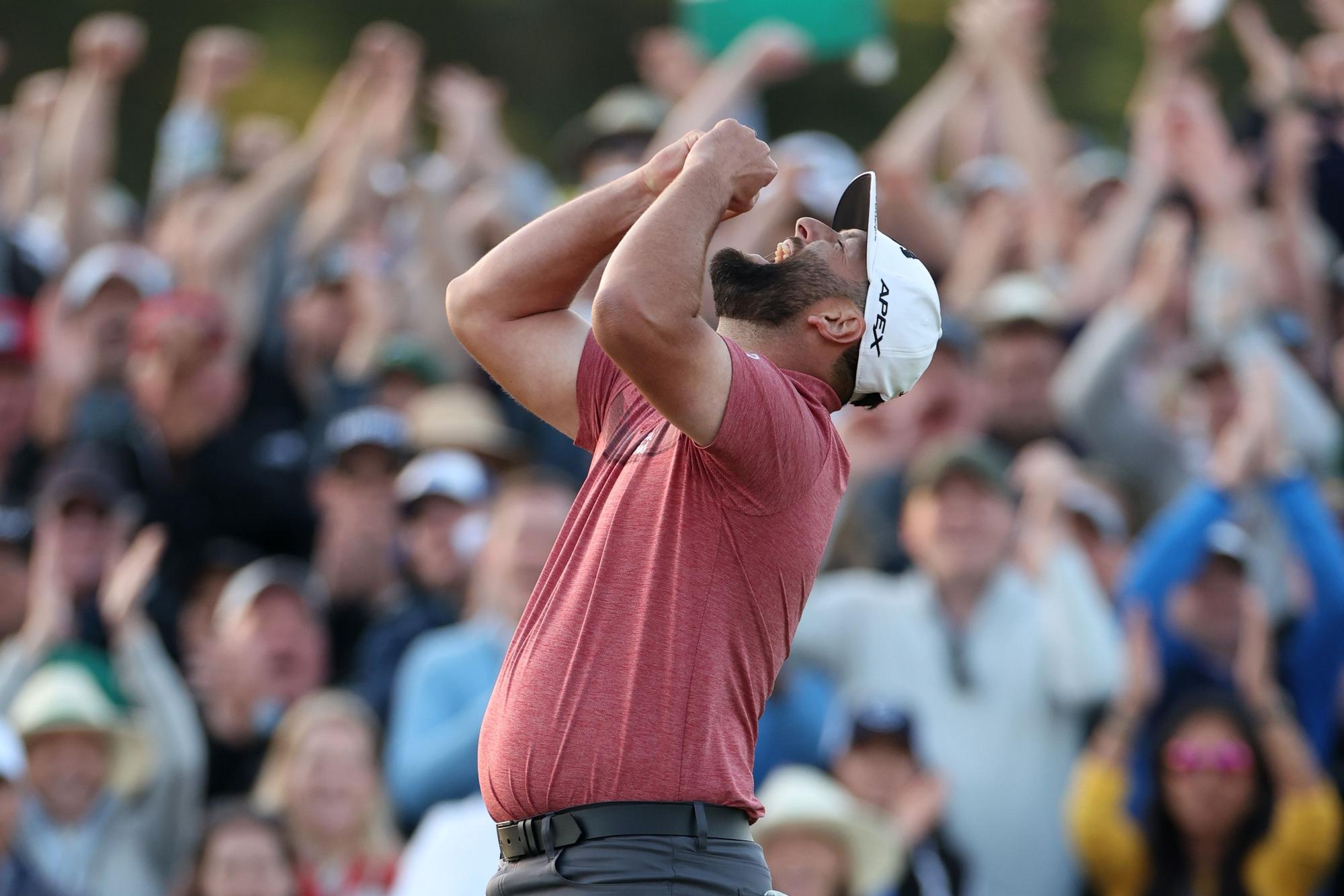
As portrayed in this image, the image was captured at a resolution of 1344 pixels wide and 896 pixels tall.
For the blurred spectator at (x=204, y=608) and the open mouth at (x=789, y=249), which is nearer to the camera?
the open mouth at (x=789, y=249)

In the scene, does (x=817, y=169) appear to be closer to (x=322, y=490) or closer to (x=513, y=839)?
(x=322, y=490)

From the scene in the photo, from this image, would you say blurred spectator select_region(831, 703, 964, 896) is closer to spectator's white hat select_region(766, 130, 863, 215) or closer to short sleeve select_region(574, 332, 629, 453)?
spectator's white hat select_region(766, 130, 863, 215)

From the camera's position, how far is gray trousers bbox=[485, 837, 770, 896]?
11.7 feet

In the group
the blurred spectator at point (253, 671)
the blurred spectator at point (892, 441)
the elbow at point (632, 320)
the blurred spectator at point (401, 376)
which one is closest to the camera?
the elbow at point (632, 320)

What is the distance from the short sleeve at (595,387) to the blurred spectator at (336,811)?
2.68m

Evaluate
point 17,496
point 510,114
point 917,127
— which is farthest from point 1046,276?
point 510,114

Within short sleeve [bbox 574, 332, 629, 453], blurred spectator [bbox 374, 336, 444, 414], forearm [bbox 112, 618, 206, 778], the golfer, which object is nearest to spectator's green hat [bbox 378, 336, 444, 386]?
blurred spectator [bbox 374, 336, 444, 414]

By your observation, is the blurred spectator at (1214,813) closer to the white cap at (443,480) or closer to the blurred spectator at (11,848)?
the white cap at (443,480)

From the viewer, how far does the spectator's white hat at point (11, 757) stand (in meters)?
6.16

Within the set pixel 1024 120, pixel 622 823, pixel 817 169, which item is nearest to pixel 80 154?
pixel 817 169

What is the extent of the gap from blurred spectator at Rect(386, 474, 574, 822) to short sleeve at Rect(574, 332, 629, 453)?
239cm

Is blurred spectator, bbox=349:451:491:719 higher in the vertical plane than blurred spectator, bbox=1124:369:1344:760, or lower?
higher

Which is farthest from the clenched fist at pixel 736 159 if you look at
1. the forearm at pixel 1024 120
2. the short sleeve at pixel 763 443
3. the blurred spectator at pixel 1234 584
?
the forearm at pixel 1024 120

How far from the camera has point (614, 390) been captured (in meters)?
3.96
